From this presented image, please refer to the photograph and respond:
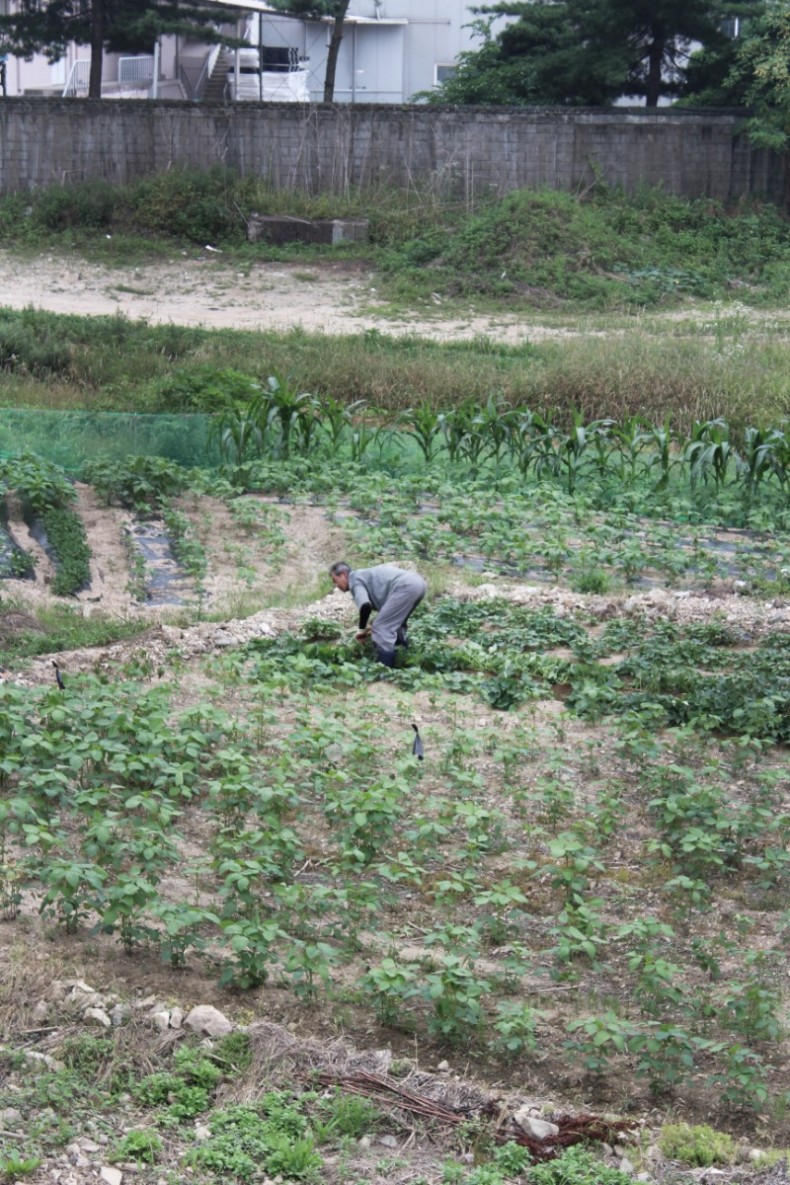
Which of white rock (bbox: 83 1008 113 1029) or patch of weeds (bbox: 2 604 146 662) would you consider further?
patch of weeds (bbox: 2 604 146 662)

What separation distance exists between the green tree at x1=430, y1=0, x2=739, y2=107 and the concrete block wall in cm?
116

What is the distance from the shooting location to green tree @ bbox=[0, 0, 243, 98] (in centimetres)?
2581

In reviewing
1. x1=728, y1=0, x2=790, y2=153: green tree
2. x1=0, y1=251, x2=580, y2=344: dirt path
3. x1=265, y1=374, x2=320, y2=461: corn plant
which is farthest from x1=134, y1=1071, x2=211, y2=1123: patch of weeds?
x1=728, y1=0, x2=790, y2=153: green tree

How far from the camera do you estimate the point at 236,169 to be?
86.3 feet

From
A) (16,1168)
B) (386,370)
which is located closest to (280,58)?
(386,370)

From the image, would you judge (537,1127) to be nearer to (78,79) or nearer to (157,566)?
(157,566)

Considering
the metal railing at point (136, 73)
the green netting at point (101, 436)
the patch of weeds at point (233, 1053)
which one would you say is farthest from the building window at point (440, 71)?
the patch of weeds at point (233, 1053)

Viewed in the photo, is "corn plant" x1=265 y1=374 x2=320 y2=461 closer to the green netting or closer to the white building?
the green netting

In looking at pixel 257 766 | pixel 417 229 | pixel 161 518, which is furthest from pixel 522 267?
pixel 257 766

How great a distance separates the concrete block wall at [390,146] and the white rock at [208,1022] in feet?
74.4

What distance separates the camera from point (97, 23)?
25906 mm

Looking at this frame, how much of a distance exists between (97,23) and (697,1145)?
25210 millimetres

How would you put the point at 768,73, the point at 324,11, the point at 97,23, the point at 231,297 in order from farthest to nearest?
1. the point at 324,11
2. the point at 97,23
3. the point at 768,73
4. the point at 231,297

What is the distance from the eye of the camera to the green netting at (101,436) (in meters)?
12.9
